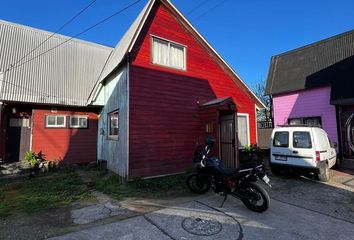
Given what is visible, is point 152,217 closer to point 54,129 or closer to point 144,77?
point 144,77

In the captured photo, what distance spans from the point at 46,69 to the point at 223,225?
12.5 metres

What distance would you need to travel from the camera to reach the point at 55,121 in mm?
→ 12602

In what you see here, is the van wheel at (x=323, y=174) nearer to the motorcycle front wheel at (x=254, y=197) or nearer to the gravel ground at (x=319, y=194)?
the gravel ground at (x=319, y=194)

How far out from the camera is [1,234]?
4602 mm

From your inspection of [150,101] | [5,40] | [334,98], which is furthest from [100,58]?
[334,98]

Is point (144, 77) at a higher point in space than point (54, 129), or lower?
higher

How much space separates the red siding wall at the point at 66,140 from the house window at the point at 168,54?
587cm

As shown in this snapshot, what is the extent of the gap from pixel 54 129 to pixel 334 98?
47.4ft

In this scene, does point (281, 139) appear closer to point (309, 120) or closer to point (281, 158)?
point (281, 158)

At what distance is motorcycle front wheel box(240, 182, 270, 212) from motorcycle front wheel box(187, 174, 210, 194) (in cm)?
151

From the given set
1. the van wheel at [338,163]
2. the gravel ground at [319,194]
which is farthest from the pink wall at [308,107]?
the gravel ground at [319,194]

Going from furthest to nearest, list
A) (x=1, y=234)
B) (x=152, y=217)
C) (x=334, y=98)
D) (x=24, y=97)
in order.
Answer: (x=334, y=98) < (x=24, y=97) < (x=152, y=217) < (x=1, y=234)

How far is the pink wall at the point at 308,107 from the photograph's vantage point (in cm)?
1325

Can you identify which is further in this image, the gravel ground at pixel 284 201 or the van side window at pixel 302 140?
the van side window at pixel 302 140
